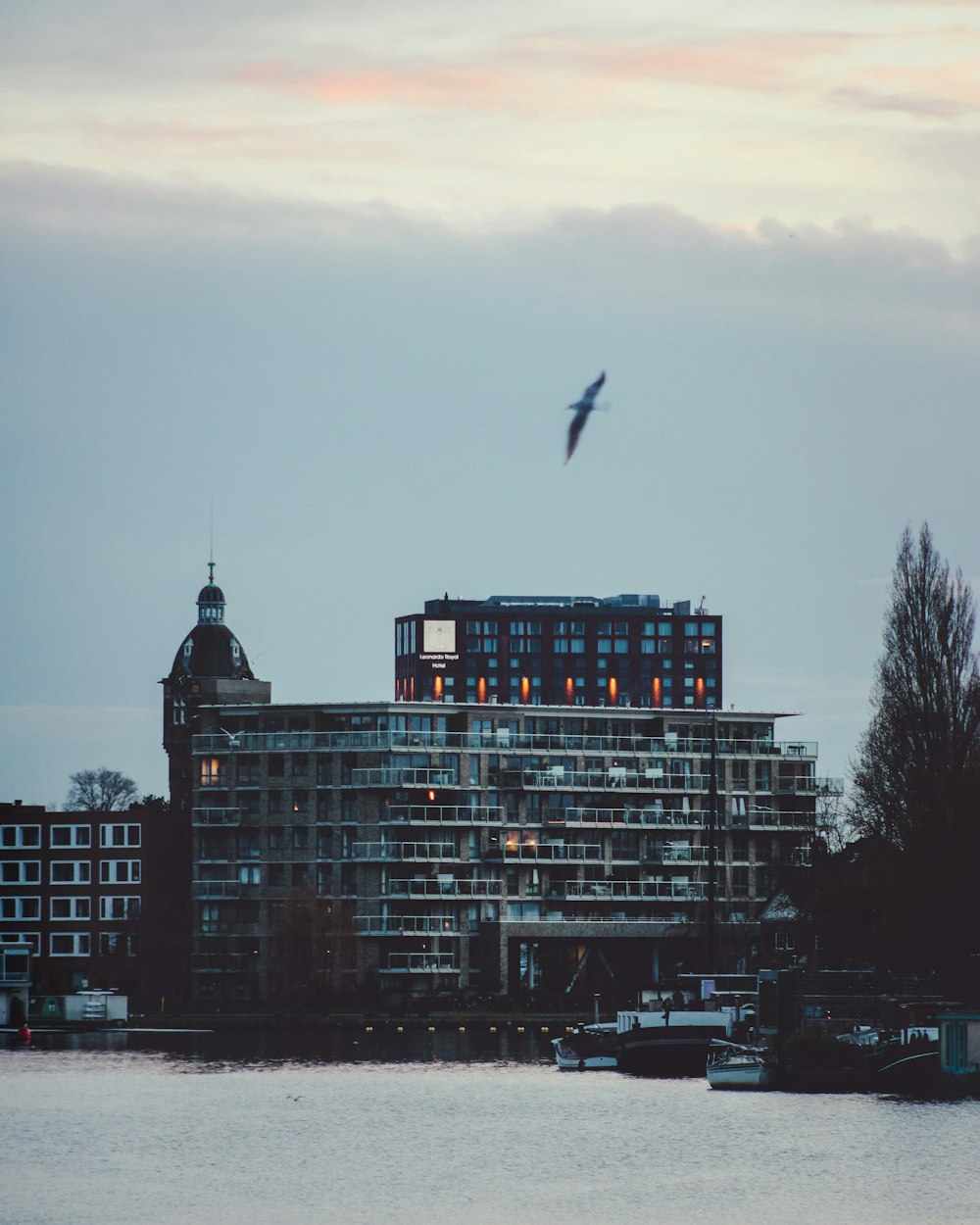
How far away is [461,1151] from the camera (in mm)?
99312

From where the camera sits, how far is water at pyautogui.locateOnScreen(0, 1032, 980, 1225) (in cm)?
8394

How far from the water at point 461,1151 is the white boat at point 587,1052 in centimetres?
191

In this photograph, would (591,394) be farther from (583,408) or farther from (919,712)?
(919,712)

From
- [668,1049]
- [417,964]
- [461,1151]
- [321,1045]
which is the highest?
[417,964]

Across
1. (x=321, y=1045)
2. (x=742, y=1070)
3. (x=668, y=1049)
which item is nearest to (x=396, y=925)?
(x=321, y=1045)

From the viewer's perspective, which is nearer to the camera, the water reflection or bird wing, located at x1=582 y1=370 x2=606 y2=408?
bird wing, located at x1=582 y1=370 x2=606 y2=408

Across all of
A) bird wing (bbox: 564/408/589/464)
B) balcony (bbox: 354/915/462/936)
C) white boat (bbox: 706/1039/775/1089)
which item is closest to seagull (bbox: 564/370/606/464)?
bird wing (bbox: 564/408/589/464)

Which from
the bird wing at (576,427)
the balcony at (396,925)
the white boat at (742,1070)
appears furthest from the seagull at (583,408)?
the balcony at (396,925)

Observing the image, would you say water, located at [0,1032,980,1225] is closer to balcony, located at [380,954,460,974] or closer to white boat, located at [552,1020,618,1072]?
white boat, located at [552,1020,618,1072]

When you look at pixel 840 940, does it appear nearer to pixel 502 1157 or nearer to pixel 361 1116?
pixel 361 1116

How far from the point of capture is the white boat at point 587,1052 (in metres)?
137

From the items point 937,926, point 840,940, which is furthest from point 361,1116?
point 840,940

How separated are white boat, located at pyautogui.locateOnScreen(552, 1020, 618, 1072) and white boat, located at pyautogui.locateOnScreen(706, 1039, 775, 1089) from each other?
1693cm

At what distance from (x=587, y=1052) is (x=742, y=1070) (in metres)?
19.3
